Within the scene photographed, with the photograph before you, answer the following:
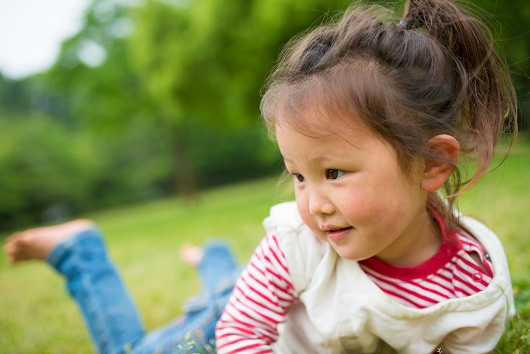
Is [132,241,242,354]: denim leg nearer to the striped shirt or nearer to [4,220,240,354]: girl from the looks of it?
[4,220,240,354]: girl

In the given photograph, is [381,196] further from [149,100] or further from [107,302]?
[149,100]

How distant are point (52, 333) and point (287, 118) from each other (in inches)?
100

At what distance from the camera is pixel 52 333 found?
10.8 ft

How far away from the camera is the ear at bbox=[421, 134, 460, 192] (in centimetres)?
165

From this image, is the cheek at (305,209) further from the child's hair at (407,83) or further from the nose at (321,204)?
the child's hair at (407,83)

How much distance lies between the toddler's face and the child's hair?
0.14ft

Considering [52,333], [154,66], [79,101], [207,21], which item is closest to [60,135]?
[79,101]

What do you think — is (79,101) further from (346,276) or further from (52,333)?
(346,276)

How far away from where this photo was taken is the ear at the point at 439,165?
1.65 m

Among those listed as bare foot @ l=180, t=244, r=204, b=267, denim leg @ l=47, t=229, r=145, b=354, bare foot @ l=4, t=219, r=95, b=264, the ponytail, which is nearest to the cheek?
the ponytail

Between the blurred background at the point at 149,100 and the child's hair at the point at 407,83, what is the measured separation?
31 cm

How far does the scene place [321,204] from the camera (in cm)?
156

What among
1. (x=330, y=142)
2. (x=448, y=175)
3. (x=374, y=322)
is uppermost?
(x=330, y=142)

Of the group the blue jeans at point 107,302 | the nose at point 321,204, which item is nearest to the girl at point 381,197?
the nose at point 321,204
